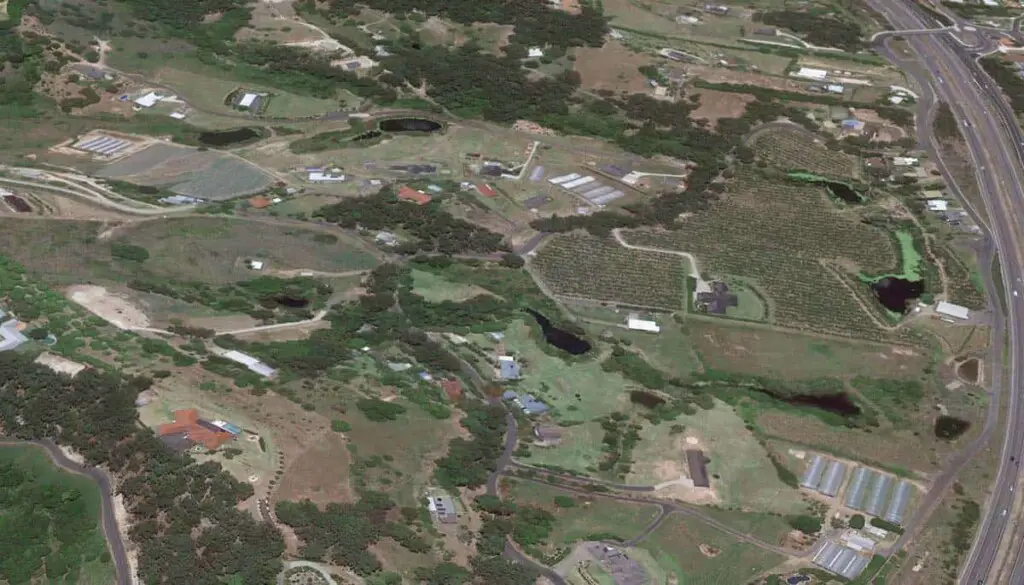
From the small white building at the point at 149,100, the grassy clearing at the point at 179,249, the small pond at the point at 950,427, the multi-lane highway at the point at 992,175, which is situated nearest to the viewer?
the multi-lane highway at the point at 992,175

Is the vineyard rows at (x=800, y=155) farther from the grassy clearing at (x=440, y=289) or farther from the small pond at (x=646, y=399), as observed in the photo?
the small pond at (x=646, y=399)

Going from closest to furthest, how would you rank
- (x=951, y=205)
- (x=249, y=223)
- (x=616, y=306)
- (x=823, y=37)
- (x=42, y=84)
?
(x=616, y=306) → (x=249, y=223) → (x=951, y=205) → (x=42, y=84) → (x=823, y=37)

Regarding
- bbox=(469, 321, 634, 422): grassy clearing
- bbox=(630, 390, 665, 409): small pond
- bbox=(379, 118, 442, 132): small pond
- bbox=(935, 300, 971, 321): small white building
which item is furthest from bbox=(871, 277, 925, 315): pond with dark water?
bbox=(379, 118, 442, 132): small pond

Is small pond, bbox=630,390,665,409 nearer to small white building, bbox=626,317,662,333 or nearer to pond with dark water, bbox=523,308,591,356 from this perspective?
pond with dark water, bbox=523,308,591,356

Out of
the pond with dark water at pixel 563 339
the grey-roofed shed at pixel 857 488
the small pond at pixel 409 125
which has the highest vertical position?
the small pond at pixel 409 125

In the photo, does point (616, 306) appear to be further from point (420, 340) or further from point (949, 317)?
point (949, 317)

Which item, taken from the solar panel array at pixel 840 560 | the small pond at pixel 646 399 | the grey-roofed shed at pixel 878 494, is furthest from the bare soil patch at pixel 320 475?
the grey-roofed shed at pixel 878 494

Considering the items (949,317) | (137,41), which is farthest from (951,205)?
(137,41)

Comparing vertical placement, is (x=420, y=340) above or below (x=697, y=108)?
below
